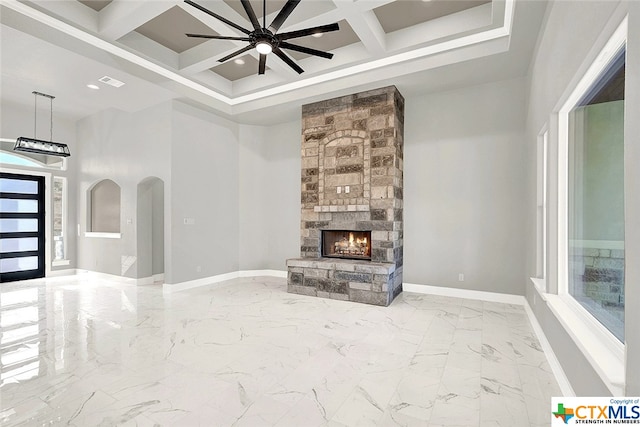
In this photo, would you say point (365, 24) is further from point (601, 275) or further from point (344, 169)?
point (601, 275)

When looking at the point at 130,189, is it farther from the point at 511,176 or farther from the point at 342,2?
the point at 511,176

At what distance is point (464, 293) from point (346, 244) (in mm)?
2090

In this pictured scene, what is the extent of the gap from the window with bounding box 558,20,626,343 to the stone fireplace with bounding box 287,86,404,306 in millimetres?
2364

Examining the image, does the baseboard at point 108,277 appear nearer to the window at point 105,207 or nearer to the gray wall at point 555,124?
the window at point 105,207

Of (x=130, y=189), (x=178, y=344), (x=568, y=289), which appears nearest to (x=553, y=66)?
(x=568, y=289)

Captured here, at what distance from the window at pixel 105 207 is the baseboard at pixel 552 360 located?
7.82m

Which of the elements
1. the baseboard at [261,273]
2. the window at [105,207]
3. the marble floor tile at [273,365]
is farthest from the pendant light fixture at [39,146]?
the baseboard at [261,273]

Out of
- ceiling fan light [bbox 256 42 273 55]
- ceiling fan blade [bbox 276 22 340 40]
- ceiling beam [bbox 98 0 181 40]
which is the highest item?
ceiling beam [bbox 98 0 181 40]

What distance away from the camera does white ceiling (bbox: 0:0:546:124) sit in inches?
140

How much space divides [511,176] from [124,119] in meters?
7.37

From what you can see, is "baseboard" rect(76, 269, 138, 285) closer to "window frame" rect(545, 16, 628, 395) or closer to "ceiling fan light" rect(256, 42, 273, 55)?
"ceiling fan light" rect(256, 42, 273, 55)

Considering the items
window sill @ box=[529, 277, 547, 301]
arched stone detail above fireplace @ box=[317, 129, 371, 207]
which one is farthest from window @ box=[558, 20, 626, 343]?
arched stone detail above fireplace @ box=[317, 129, 371, 207]

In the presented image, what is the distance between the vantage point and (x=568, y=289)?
270 centimetres

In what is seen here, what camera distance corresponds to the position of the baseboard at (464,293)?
4.56m
